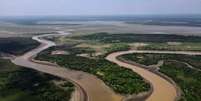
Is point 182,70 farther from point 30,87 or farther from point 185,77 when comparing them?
point 30,87

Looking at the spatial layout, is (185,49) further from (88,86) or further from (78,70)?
(88,86)

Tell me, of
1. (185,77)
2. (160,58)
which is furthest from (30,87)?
(160,58)

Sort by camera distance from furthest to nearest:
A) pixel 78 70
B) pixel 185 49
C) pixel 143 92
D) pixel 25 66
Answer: pixel 185 49 < pixel 25 66 < pixel 78 70 < pixel 143 92

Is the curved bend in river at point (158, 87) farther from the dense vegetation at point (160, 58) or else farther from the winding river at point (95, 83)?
the dense vegetation at point (160, 58)

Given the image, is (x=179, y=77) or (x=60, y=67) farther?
(x=60, y=67)

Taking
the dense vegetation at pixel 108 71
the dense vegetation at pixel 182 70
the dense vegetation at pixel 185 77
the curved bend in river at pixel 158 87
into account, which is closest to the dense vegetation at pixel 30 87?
the dense vegetation at pixel 108 71

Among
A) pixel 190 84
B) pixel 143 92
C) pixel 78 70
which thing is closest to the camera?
pixel 143 92

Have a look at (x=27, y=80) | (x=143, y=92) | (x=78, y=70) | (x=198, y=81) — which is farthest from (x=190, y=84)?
(x=27, y=80)
